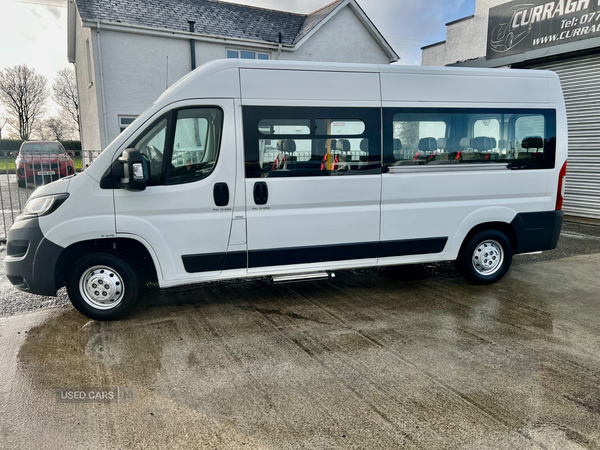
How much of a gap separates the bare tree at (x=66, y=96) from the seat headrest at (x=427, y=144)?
191 ft

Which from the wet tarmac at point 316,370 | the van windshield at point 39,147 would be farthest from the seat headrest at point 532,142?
the van windshield at point 39,147

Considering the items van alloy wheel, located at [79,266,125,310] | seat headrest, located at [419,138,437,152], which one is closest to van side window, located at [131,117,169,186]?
van alloy wheel, located at [79,266,125,310]

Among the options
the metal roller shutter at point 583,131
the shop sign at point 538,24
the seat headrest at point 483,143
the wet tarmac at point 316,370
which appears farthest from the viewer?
the metal roller shutter at point 583,131

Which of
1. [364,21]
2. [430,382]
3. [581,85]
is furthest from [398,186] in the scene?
[364,21]

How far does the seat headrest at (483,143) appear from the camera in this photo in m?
5.59

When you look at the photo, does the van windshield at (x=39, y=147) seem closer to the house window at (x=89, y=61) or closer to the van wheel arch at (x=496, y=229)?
the house window at (x=89, y=61)

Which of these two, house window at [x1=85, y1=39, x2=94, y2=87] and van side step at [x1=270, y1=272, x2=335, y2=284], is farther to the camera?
house window at [x1=85, y1=39, x2=94, y2=87]

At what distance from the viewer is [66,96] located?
2173 inches

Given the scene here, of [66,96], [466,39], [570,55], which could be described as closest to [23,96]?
[66,96]

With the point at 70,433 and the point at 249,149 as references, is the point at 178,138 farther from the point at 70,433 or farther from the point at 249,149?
the point at 70,433

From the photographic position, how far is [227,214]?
476 centimetres

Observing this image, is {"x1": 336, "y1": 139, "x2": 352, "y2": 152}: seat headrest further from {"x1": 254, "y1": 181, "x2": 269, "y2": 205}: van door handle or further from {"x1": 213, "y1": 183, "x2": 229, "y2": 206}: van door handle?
{"x1": 213, "y1": 183, "x2": 229, "y2": 206}: van door handle

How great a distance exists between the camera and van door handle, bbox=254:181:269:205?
4805 mm

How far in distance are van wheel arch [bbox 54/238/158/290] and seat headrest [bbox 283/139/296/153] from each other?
1.88 m
